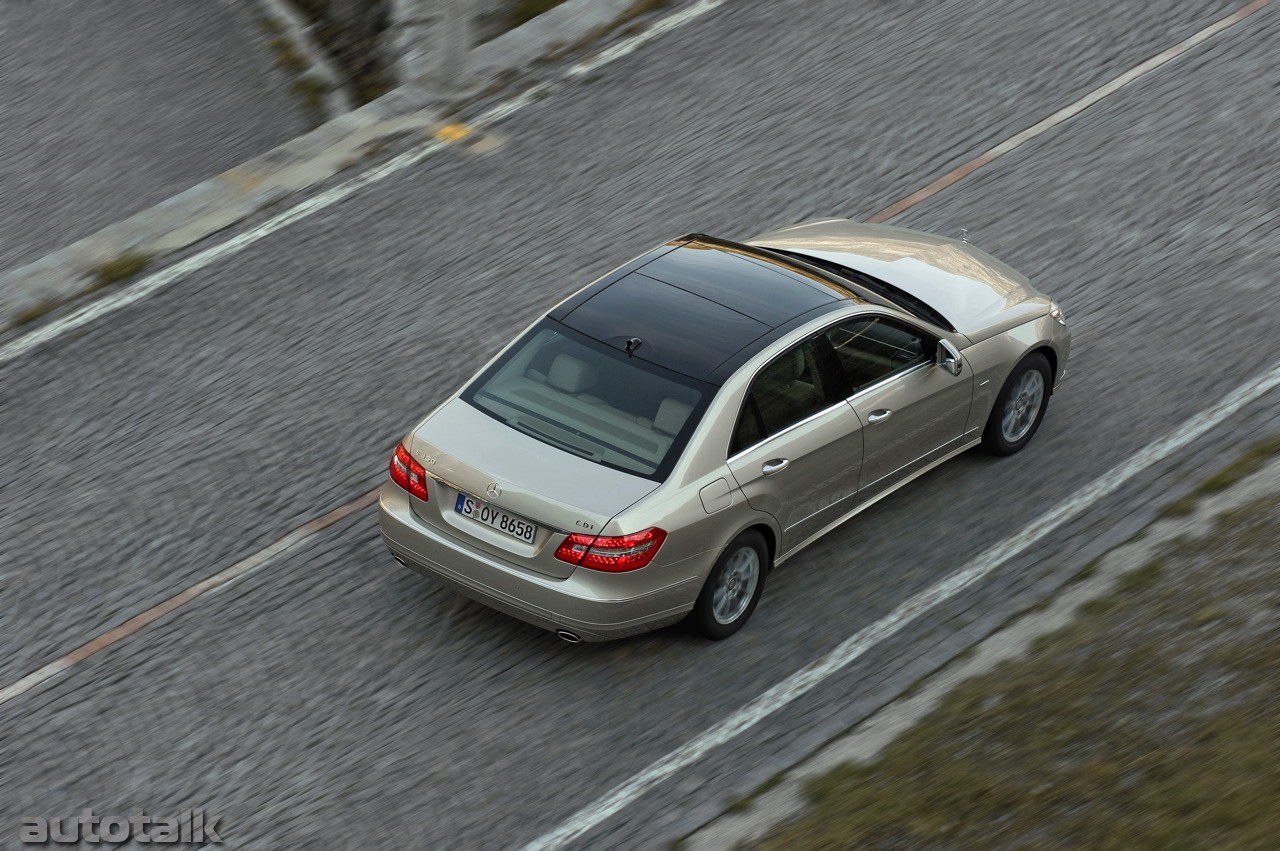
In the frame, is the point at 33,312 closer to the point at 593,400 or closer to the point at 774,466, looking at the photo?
the point at 593,400

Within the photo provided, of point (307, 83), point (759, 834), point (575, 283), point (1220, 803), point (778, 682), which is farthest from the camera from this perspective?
point (307, 83)

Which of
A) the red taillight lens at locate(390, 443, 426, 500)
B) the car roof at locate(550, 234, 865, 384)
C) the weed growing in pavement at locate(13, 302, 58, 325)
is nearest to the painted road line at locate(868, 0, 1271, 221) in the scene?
the car roof at locate(550, 234, 865, 384)

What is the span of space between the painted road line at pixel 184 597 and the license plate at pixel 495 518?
1721mm

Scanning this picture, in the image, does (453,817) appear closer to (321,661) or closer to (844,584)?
(321,661)

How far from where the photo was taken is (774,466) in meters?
7.74

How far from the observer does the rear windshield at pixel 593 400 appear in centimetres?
748

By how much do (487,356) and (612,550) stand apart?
3.78m

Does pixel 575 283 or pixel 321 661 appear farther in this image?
pixel 575 283

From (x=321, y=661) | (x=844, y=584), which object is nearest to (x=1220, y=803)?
(x=844, y=584)

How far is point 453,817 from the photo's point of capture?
6867 millimetres

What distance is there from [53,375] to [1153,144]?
29.8ft

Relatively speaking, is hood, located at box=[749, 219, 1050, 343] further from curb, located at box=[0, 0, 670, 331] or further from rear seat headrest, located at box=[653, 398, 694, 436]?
curb, located at box=[0, 0, 670, 331]

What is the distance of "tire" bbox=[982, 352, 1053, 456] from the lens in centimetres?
920

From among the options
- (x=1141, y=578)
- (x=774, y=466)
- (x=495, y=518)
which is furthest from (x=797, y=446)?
(x=1141, y=578)
